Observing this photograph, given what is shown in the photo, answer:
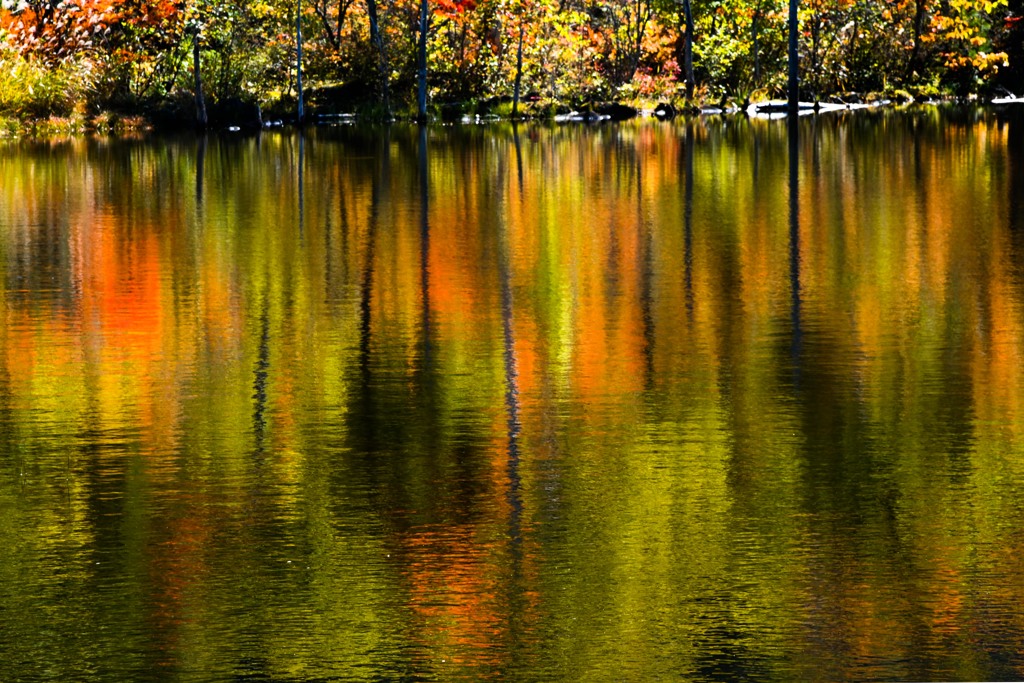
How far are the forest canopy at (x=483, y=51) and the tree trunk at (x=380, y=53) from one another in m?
0.08

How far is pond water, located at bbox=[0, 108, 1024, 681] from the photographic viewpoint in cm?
630

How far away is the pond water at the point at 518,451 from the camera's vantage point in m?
6.30

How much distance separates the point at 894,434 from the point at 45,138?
39.2m

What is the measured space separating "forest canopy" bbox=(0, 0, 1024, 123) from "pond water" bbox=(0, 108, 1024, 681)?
103 feet

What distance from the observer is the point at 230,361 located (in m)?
11.8

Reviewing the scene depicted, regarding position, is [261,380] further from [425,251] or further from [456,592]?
[425,251]

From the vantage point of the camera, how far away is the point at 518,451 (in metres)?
9.10

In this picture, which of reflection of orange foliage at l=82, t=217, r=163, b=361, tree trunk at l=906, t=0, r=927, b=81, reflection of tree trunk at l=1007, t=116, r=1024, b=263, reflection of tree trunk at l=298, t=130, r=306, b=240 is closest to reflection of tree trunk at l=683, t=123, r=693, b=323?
reflection of tree trunk at l=1007, t=116, r=1024, b=263

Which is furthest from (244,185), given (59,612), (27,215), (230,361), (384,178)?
(59,612)

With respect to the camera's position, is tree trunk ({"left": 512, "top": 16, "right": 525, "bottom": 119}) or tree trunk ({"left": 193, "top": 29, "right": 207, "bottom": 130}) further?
tree trunk ({"left": 512, "top": 16, "right": 525, "bottom": 119})

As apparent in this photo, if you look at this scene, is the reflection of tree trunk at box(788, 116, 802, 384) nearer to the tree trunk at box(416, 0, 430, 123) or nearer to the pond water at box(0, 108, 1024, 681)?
the pond water at box(0, 108, 1024, 681)

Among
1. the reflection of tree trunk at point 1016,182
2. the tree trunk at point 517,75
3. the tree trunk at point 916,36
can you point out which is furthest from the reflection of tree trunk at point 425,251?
the tree trunk at point 916,36

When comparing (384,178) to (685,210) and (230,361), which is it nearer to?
(685,210)

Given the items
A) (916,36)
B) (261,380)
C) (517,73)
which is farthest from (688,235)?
(916,36)
